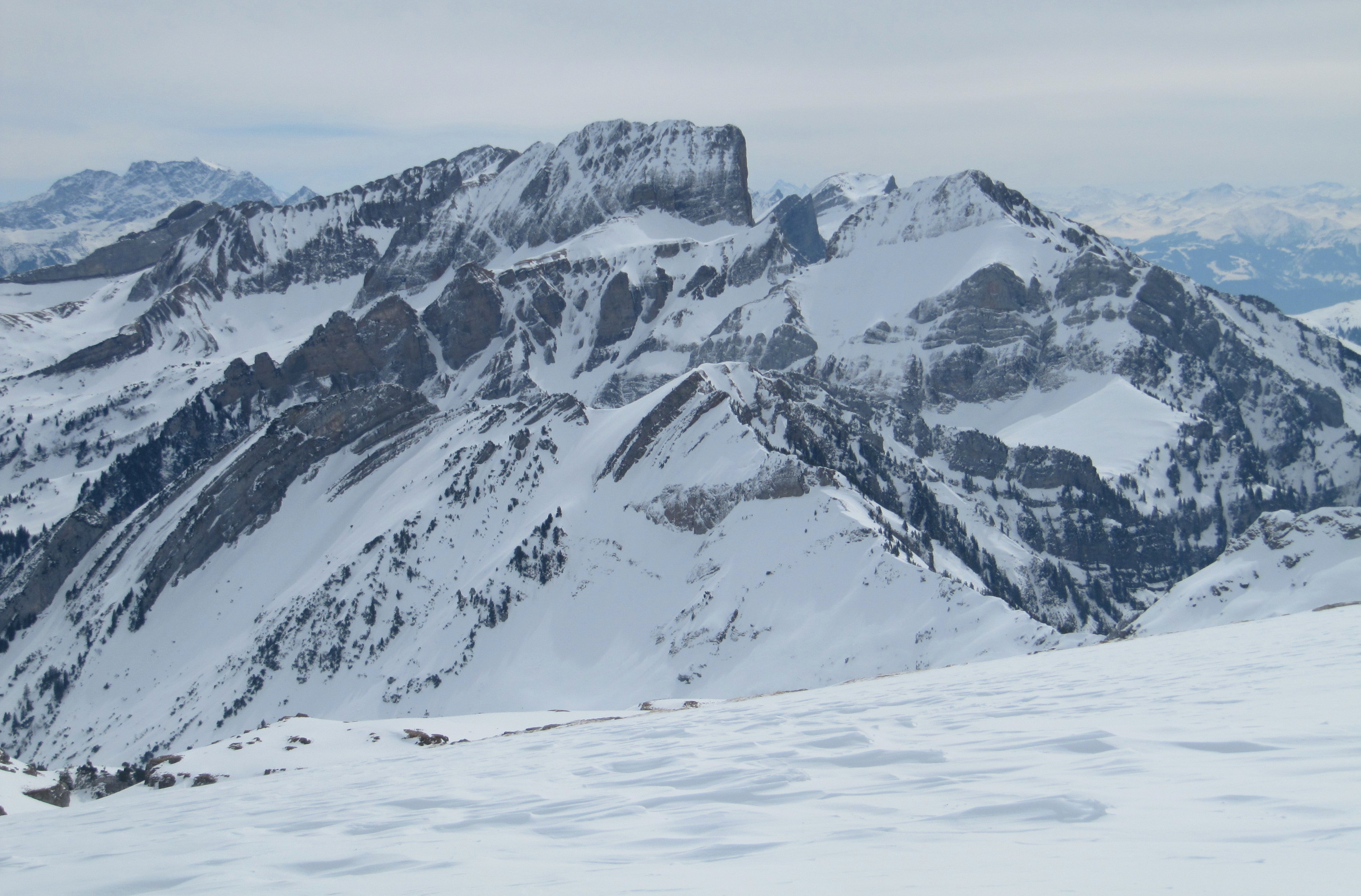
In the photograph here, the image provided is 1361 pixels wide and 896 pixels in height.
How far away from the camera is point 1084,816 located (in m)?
8.59

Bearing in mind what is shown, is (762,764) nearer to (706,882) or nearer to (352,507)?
(706,882)

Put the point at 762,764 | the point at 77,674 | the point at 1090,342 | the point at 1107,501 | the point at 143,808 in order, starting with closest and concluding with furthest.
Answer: the point at 762,764 < the point at 143,808 < the point at 77,674 < the point at 1107,501 < the point at 1090,342

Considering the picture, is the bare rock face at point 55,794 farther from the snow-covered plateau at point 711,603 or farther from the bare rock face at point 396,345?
the bare rock face at point 396,345

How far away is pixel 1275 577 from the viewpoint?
86.9 m

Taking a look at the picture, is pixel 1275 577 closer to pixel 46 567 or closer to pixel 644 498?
pixel 644 498

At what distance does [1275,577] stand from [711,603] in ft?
183

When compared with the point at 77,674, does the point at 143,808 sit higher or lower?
higher

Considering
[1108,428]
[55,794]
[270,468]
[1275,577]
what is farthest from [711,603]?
[1108,428]

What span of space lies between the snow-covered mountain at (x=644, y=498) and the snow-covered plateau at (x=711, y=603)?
515 mm

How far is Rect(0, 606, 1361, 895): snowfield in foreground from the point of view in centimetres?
744

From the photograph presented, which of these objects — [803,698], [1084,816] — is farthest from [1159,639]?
[1084,816]

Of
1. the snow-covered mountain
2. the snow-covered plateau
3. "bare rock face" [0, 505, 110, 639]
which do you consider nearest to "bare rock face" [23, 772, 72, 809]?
the snow-covered plateau

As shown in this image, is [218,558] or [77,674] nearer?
[77,674]

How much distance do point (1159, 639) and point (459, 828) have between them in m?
26.5
